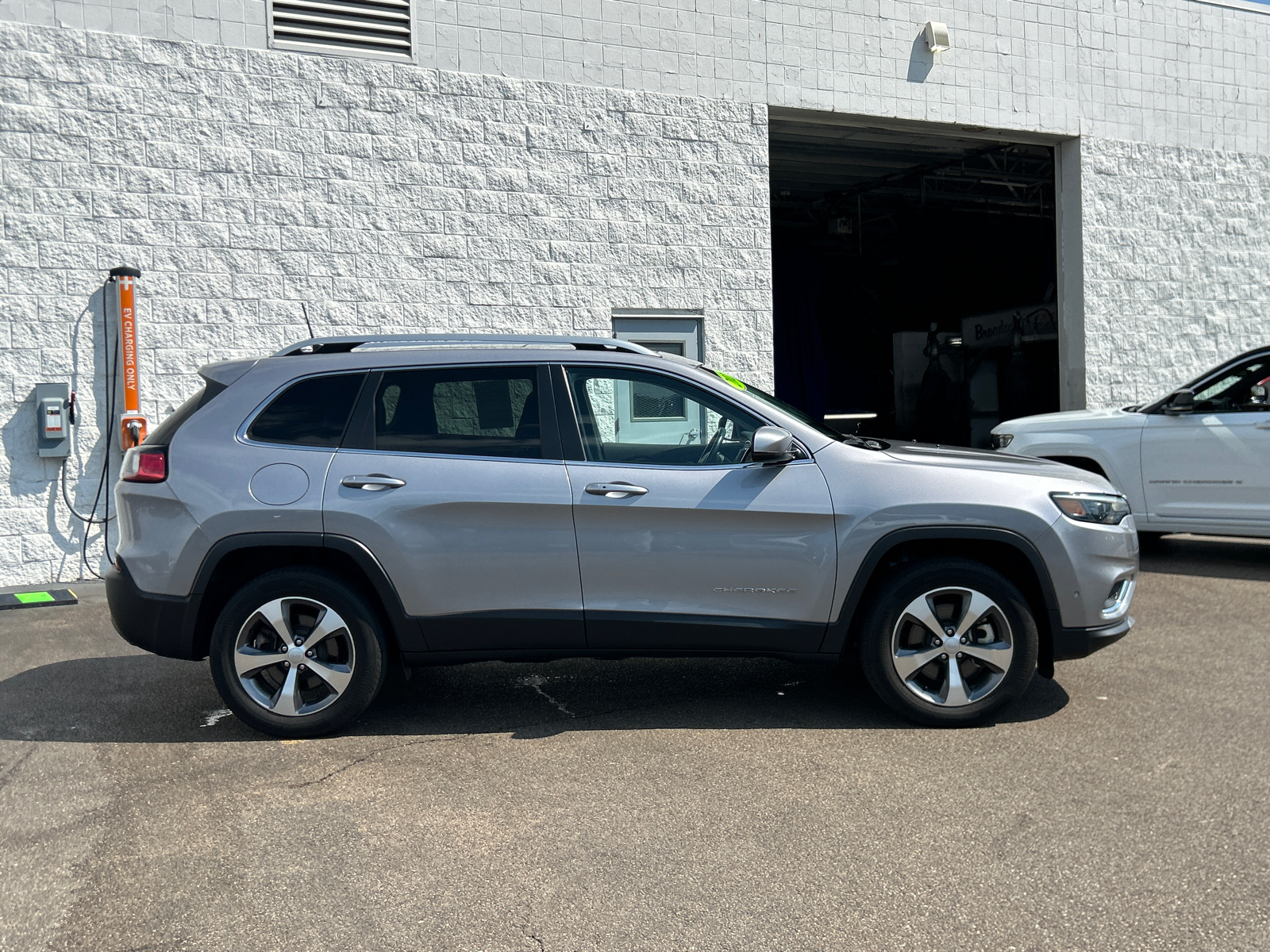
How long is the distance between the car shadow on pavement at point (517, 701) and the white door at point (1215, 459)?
13.9 ft

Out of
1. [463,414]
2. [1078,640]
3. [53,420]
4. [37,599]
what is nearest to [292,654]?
[463,414]

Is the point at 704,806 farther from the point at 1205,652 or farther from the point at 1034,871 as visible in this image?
the point at 1205,652

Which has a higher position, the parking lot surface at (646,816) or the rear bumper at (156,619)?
the rear bumper at (156,619)

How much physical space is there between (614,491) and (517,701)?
1.35 meters

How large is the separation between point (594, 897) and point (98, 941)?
4.65ft

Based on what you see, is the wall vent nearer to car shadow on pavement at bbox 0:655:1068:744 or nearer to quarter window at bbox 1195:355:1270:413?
car shadow on pavement at bbox 0:655:1068:744

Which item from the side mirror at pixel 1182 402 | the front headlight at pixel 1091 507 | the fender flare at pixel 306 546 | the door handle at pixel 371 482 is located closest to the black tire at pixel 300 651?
the fender flare at pixel 306 546

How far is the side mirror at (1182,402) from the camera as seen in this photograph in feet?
29.7

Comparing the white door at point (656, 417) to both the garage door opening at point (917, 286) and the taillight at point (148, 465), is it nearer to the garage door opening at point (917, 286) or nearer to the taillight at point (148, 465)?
the taillight at point (148, 465)

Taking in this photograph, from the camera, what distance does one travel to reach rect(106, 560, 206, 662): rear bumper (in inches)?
191

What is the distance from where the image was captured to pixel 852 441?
5.23 metres

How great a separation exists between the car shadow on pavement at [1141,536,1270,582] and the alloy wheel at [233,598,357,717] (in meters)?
6.92

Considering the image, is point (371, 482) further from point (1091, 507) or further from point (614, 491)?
point (1091, 507)

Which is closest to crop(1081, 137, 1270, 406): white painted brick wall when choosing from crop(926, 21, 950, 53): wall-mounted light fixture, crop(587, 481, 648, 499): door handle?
crop(926, 21, 950, 53): wall-mounted light fixture
